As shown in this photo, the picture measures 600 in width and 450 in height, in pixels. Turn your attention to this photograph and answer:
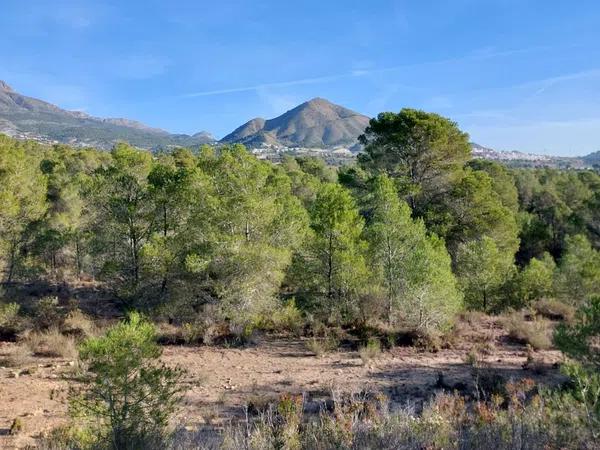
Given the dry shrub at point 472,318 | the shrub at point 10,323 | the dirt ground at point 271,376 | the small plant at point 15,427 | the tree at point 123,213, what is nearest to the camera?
the small plant at point 15,427

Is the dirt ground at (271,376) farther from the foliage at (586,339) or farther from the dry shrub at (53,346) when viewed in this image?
the foliage at (586,339)

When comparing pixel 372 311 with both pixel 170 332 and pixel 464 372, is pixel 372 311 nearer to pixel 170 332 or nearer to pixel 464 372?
pixel 464 372

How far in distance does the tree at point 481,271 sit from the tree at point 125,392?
49.3ft

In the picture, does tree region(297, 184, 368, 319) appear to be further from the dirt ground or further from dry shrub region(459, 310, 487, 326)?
dry shrub region(459, 310, 487, 326)

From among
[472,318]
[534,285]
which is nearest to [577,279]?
[534,285]

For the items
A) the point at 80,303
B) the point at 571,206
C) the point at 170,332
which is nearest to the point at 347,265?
the point at 170,332

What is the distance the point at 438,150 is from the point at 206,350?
560 inches

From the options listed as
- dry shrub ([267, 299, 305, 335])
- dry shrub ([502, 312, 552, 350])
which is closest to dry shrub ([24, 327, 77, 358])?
dry shrub ([267, 299, 305, 335])

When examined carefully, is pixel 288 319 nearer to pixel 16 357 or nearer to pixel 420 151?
pixel 16 357

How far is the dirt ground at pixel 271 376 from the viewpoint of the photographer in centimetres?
911

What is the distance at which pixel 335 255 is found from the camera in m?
14.6

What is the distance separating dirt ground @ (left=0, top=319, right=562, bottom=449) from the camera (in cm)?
911

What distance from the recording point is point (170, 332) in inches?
592

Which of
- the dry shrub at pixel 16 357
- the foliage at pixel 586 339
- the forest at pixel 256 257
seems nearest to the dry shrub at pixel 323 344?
the forest at pixel 256 257
